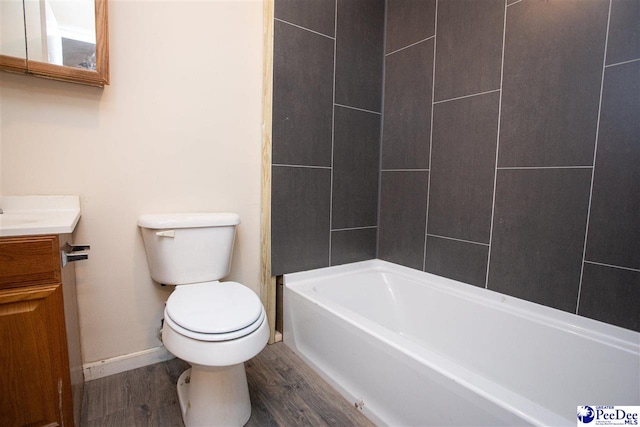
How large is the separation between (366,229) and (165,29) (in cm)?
159

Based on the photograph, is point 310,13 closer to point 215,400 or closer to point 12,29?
point 12,29

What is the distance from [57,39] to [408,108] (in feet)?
5.72

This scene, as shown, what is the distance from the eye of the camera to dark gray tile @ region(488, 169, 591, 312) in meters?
1.32

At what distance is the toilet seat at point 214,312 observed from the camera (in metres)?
1.06

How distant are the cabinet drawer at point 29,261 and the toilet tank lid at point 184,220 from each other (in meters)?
0.45

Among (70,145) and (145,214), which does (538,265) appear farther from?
(70,145)

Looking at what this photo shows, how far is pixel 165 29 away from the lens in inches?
59.4

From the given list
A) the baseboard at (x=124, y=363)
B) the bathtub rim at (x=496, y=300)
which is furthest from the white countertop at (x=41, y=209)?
the bathtub rim at (x=496, y=300)

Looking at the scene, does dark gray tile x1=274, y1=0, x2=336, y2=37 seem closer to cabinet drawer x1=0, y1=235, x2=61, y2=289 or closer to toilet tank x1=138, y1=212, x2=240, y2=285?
toilet tank x1=138, y1=212, x2=240, y2=285

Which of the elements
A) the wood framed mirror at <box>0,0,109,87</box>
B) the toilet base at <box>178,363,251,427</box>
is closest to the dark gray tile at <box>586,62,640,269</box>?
the toilet base at <box>178,363,251,427</box>

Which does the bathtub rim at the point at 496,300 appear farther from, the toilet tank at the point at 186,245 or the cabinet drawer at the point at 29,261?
the cabinet drawer at the point at 29,261

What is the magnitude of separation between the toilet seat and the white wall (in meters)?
0.41

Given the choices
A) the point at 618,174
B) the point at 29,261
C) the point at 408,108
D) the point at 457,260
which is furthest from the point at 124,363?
the point at 618,174

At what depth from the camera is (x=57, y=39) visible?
126 cm
